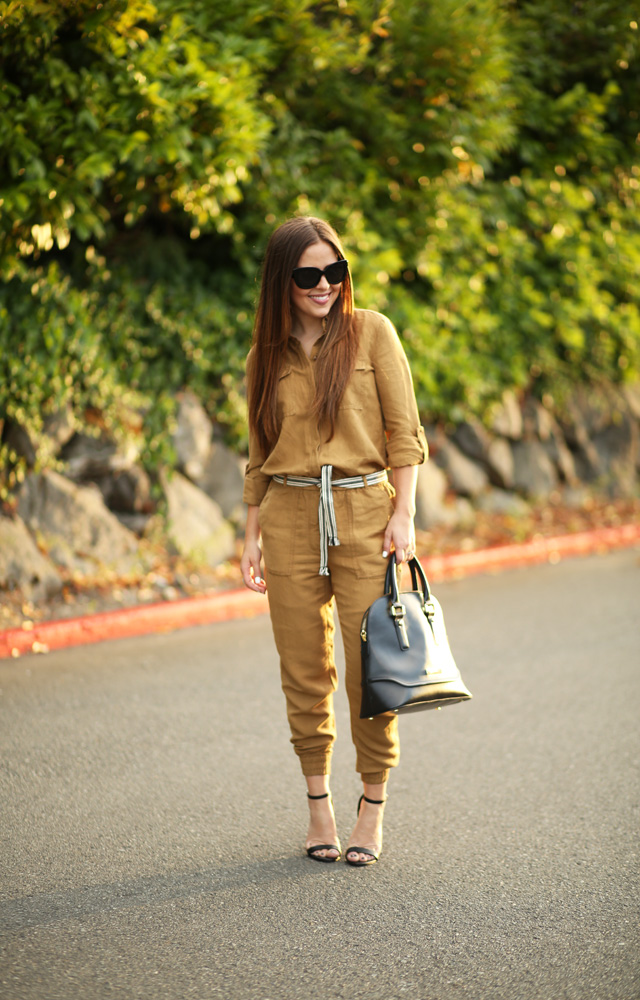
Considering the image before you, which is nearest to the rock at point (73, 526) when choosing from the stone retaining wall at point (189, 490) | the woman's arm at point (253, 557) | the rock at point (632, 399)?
the stone retaining wall at point (189, 490)

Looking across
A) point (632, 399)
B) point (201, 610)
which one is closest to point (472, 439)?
point (632, 399)

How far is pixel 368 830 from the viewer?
3154mm

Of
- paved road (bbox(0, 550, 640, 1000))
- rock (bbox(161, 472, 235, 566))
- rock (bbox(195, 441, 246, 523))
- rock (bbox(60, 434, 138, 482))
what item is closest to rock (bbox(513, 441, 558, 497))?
rock (bbox(195, 441, 246, 523))

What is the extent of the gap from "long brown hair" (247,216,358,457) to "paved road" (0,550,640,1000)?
4.91 ft

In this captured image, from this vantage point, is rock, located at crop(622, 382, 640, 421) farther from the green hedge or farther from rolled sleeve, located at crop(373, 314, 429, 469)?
rolled sleeve, located at crop(373, 314, 429, 469)

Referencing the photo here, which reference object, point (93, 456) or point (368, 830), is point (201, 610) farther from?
point (368, 830)

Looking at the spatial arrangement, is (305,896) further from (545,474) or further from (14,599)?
(545,474)

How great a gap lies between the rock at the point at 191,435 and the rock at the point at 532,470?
3.90m

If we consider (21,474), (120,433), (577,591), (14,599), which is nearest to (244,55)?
(120,433)

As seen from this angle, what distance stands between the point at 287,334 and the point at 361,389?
314mm

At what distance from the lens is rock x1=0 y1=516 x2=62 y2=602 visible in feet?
19.0

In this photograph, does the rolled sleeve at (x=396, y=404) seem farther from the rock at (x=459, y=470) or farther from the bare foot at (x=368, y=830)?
the rock at (x=459, y=470)

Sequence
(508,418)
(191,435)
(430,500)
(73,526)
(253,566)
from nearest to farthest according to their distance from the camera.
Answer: (253,566)
(73,526)
(191,435)
(430,500)
(508,418)

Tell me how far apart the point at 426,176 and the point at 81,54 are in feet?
10.6
